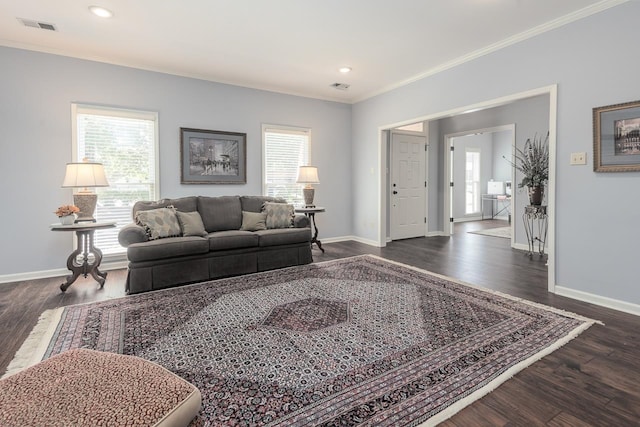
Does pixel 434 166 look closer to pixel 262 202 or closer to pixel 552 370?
pixel 262 202

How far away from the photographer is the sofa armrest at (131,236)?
353cm

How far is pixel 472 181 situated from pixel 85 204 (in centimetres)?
948

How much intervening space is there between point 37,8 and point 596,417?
5061 millimetres

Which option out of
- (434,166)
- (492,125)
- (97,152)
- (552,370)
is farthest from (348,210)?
(552,370)

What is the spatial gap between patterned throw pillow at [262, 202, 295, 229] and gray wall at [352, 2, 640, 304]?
9.55 feet

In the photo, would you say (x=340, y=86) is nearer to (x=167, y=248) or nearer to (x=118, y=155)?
(x=118, y=155)

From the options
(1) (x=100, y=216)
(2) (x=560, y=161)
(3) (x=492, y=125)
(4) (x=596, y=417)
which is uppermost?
(3) (x=492, y=125)

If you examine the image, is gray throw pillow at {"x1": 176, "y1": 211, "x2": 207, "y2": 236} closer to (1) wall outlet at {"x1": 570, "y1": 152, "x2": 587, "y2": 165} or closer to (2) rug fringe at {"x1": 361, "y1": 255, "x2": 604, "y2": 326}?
(2) rug fringe at {"x1": 361, "y1": 255, "x2": 604, "y2": 326}

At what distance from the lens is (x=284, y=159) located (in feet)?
18.9

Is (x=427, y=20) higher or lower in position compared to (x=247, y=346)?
higher

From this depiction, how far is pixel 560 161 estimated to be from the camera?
328 centimetres

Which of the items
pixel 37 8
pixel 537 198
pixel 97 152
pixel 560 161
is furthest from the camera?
pixel 537 198

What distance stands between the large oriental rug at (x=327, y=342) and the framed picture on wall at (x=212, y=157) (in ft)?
6.50

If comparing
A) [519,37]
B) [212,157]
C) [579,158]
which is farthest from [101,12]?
[579,158]
